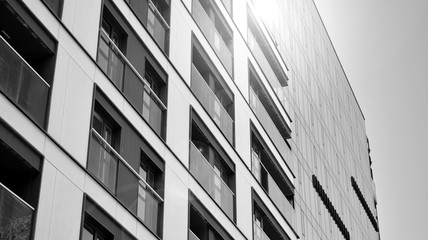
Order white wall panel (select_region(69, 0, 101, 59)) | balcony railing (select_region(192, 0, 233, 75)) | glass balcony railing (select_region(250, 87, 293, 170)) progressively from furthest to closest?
glass balcony railing (select_region(250, 87, 293, 170)) < balcony railing (select_region(192, 0, 233, 75)) < white wall panel (select_region(69, 0, 101, 59))

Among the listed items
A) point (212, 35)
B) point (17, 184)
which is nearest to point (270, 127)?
point (212, 35)

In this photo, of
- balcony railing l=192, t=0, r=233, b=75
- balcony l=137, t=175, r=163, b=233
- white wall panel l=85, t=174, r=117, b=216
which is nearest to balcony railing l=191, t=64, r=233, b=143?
balcony railing l=192, t=0, r=233, b=75

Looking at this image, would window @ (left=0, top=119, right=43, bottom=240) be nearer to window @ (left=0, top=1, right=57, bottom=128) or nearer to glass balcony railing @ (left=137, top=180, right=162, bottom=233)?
window @ (left=0, top=1, right=57, bottom=128)

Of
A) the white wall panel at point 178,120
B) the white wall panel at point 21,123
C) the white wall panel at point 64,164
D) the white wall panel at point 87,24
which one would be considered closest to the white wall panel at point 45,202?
the white wall panel at point 64,164

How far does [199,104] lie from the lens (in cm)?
2953

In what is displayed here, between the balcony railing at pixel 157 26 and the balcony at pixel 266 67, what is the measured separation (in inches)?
433

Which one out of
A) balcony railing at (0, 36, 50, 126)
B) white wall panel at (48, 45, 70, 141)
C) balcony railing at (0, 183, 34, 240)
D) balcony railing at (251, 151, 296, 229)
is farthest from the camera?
balcony railing at (251, 151, 296, 229)

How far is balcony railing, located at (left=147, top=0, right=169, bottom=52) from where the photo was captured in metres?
27.6

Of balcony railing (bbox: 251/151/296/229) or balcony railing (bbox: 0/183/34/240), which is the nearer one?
balcony railing (bbox: 0/183/34/240)

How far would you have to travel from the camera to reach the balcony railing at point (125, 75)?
2356cm

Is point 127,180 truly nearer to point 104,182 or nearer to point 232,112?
point 104,182

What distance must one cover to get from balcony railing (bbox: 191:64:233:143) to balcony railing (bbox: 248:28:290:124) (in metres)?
7.28

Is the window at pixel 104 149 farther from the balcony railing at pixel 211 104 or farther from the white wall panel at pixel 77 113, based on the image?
the balcony railing at pixel 211 104

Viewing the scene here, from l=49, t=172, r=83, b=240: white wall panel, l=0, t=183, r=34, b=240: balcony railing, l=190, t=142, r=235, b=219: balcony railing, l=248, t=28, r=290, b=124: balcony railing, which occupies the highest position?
l=248, t=28, r=290, b=124: balcony railing
